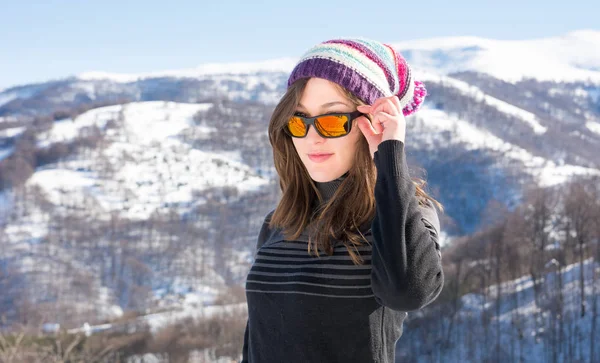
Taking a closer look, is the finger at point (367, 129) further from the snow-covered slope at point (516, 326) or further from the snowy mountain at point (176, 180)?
the snowy mountain at point (176, 180)

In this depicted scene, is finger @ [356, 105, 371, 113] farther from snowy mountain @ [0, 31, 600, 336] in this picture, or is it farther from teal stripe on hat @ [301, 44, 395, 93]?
snowy mountain @ [0, 31, 600, 336]

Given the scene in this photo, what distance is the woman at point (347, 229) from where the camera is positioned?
1.57 metres

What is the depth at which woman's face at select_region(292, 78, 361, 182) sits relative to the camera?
71.3 inches

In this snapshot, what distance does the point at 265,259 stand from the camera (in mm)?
1985

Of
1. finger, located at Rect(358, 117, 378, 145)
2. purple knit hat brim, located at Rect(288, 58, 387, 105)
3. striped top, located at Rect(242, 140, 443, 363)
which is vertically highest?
purple knit hat brim, located at Rect(288, 58, 387, 105)

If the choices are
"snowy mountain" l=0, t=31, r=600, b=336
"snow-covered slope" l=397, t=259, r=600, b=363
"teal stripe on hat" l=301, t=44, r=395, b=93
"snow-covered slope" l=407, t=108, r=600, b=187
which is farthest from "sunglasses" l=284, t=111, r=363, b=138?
"snow-covered slope" l=407, t=108, r=600, b=187

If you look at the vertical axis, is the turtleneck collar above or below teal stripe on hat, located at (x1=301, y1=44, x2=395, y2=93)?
below

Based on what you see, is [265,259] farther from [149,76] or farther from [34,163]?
[149,76]

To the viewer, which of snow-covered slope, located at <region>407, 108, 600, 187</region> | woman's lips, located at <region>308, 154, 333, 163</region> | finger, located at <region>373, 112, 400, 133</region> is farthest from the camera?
snow-covered slope, located at <region>407, 108, 600, 187</region>

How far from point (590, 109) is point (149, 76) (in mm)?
129726

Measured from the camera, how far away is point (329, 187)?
1938 millimetres

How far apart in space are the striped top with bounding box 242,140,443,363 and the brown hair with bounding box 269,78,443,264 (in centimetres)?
4

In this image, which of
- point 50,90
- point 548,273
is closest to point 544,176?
point 548,273

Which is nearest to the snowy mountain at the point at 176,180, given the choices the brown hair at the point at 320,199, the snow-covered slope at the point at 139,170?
the snow-covered slope at the point at 139,170
